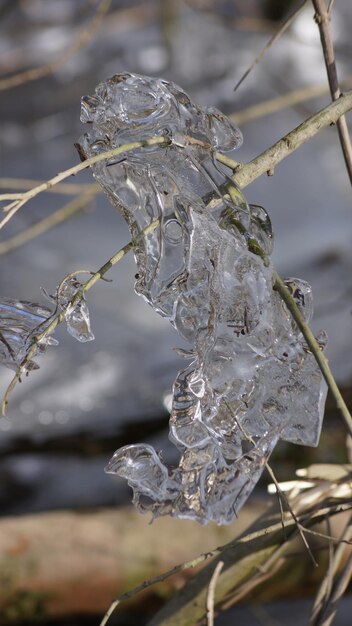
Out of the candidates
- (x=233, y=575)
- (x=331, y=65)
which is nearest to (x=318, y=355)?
(x=331, y=65)

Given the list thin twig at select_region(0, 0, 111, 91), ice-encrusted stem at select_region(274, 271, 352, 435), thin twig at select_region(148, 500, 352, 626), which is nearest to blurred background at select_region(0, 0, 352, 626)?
thin twig at select_region(0, 0, 111, 91)

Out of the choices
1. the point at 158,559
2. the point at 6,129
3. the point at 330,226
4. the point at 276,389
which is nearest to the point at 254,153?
the point at 330,226

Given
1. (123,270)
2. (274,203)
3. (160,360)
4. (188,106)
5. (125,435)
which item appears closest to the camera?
(188,106)

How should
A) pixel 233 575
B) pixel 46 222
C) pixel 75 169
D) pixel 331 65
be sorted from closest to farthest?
pixel 75 169 → pixel 331 65 → pixel 233 575 → pixel 46 222

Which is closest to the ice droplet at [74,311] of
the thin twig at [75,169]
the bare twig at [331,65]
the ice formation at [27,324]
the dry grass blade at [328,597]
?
the ice formation at [27,324]

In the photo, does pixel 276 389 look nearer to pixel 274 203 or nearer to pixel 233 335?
pixel 233 335

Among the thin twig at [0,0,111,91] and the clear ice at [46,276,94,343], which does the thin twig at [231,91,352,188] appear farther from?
the thin twig at [0,0,111,91]

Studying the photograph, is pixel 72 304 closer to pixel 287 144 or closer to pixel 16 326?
pixel 16 326
